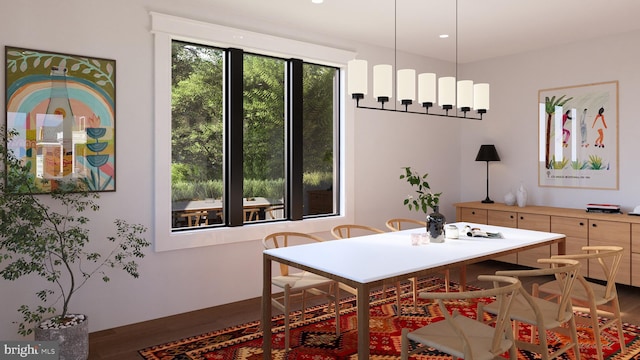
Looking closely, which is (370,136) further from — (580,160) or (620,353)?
(620,353)

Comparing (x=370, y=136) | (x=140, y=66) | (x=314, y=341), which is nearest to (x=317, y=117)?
(x=370, y=136)

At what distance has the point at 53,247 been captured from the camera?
3018 millimetres

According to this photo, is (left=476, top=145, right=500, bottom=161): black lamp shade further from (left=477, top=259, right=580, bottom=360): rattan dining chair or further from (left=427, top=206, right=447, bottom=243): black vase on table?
(left=477, top=259, right=580, bottom=360): rattan dining chair

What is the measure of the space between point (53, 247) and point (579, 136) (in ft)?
16.9

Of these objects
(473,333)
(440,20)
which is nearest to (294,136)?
(440,20)

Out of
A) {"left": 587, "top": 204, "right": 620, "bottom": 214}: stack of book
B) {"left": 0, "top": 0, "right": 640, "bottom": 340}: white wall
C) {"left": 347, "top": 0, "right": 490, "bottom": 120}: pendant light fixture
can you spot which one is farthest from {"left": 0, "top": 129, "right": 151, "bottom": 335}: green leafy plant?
{"left": 587, "top": 204, "right": 620, "bottom": 214}: stack of book

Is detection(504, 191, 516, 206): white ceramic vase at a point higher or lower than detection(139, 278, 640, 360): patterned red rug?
higher

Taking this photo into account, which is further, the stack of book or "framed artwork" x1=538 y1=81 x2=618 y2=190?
"framed artwork" x1=538 y1=81 x2=618 y2=190

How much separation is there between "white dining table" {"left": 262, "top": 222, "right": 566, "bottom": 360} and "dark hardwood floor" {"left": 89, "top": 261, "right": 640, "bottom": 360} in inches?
37.4

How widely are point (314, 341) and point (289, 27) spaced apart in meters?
2.91

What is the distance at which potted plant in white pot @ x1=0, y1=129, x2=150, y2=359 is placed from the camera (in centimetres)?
296

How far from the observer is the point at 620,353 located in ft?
10.6

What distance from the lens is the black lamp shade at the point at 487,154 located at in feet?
19.2

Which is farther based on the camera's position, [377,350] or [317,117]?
[317,117]
